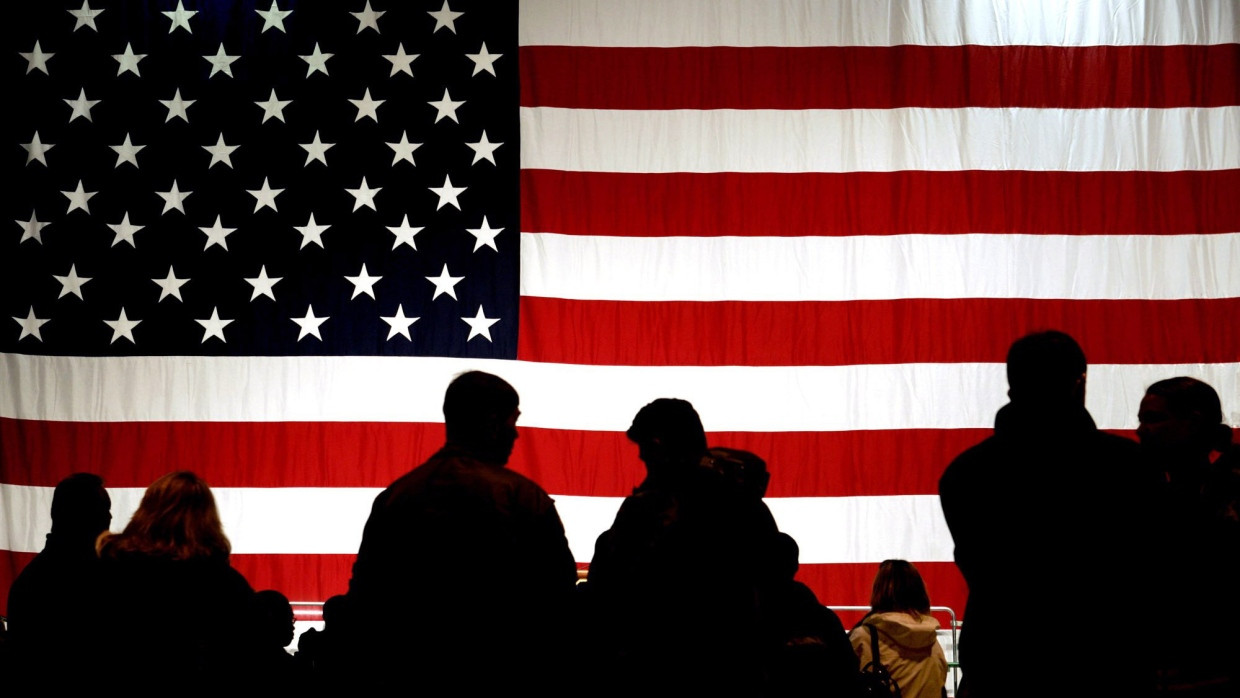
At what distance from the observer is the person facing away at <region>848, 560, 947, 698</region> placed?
3.60 meters

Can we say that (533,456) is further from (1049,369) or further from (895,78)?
(1049,369)

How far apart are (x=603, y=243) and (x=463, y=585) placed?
3.93 meters

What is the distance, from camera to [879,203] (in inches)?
229

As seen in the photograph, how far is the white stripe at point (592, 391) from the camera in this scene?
568cm

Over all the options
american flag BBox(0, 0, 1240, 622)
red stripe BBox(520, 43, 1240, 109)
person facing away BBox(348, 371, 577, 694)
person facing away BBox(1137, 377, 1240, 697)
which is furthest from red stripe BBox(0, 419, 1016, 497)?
person facing away BBox(1137, 377, 1240, 697)

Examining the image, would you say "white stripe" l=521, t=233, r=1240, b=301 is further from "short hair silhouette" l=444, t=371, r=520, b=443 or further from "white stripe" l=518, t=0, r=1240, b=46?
"short hair silhouette" l=444, t=371, r=520, b=443

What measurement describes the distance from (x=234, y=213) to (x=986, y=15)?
4.37m

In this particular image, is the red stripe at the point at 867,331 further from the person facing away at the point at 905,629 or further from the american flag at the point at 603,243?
the person facing away at the point at 905,629

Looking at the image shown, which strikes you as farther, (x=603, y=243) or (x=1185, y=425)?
(x=603, y=243)

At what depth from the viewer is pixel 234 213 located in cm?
588

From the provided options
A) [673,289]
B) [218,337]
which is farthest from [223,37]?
[673,289]

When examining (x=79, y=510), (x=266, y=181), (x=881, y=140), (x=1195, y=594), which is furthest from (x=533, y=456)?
(x=1195, y=594)

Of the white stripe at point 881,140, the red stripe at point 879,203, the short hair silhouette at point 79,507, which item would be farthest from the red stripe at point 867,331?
the short hair silhouette at point 79,507

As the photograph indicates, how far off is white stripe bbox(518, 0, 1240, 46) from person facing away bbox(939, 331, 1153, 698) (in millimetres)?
4322
